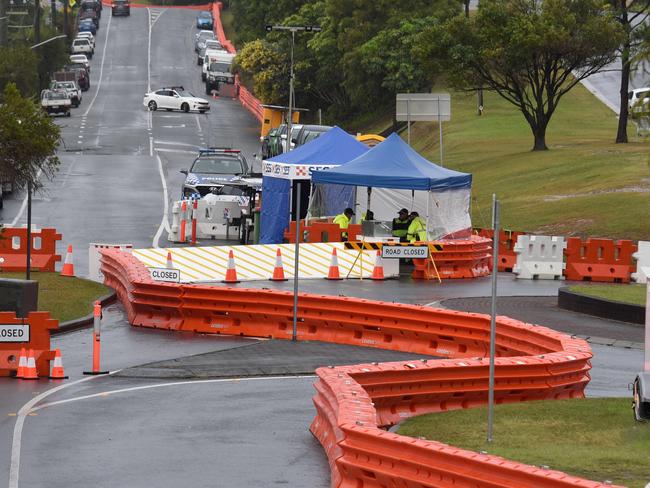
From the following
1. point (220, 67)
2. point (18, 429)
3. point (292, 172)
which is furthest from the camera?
point (220, 67)

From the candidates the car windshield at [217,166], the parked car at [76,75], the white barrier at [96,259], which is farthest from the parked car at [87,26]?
the white barrier at [96,259]

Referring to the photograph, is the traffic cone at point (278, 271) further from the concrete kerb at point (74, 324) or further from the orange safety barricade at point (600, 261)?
the orange safety barricade at point (600, 261)

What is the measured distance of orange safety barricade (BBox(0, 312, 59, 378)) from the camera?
19625 mm

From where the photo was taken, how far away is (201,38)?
4491 inches

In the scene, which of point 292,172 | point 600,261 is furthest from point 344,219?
point 600,261

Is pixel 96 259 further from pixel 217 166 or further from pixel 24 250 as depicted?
pixel 217 166

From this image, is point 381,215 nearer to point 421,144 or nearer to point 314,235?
point 314,235

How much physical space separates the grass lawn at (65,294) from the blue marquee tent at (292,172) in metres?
7.91

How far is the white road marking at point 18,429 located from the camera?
13.4m

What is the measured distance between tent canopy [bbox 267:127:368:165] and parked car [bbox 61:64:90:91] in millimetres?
53634

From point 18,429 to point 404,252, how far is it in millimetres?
17779

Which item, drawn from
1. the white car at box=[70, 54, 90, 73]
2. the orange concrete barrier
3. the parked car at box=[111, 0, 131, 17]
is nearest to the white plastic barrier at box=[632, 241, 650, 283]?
the orange concrete barrier

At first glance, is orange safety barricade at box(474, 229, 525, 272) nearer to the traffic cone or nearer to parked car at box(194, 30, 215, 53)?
the traffic cone

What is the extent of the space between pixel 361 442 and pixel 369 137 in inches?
1657
